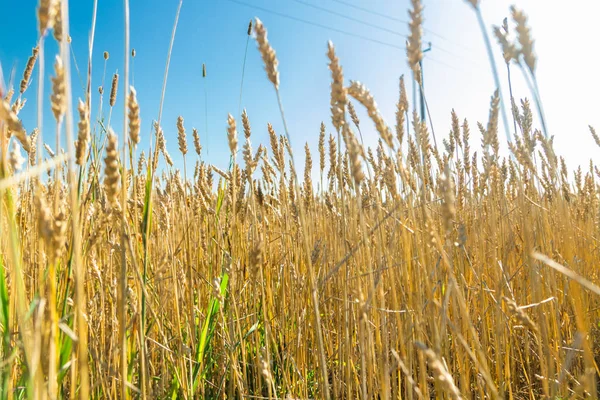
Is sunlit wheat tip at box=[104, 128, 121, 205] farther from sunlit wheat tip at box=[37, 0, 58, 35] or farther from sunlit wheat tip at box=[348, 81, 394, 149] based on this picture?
sunlit wheat tip at box=[348, 81, 394, 149]

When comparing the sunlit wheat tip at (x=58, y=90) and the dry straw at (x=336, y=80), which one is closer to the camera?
the sunlit wheat tip at (x=58, y=90)

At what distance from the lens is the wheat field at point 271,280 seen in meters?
0.57

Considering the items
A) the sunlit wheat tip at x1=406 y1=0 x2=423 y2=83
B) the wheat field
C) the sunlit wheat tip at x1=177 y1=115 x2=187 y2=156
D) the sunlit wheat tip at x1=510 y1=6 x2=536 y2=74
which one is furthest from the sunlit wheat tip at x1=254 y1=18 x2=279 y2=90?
the sunlit wheat tip at x1=177 y1=115 x2=187 y2=156

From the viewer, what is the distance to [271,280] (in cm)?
172

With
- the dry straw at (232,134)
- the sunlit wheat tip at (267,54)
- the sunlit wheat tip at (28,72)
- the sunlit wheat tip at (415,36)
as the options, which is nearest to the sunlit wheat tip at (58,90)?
the sunlit wheat tip at (267,54)

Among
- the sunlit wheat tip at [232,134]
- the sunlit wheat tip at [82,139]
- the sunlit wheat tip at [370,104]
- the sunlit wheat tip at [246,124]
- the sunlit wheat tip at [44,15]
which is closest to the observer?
the sunlit wheat tip at [44,15]

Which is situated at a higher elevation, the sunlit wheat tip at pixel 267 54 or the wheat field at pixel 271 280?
the sunlit wheat tip at pixel 267 54

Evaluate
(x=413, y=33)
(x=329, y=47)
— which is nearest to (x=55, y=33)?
(x=329, y=47)

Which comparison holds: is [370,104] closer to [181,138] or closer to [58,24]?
[58,24]

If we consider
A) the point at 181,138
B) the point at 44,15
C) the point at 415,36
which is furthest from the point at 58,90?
the point at 181,138

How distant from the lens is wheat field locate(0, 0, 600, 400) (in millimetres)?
570

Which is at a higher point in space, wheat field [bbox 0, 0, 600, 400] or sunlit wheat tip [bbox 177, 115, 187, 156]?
sunlit wheat tip [bbox 177, 115, 187, 156]

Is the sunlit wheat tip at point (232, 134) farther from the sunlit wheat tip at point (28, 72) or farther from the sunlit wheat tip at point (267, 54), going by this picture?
the sunlit wheat tip at point (28, 72)

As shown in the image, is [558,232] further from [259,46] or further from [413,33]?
[259,46]
